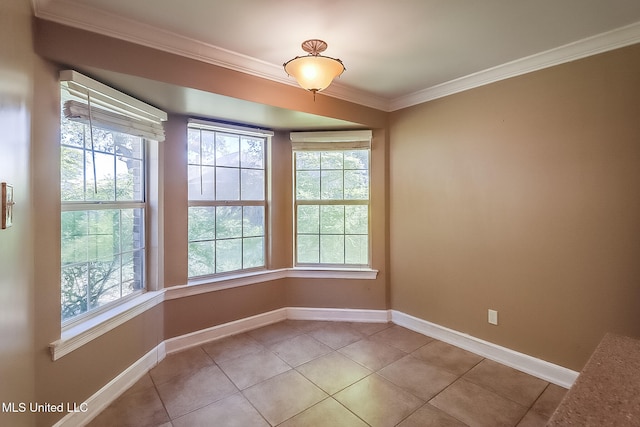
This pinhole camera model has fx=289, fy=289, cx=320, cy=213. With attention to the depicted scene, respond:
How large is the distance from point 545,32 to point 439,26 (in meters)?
0.74

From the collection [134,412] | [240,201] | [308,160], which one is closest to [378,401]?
[134,412]

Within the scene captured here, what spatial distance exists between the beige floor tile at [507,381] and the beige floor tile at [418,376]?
7.8 inches

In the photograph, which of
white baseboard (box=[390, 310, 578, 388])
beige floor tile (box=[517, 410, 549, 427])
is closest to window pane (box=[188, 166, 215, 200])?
white baseboard (box=[390, 310, 578, 388])

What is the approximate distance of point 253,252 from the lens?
3.23 m

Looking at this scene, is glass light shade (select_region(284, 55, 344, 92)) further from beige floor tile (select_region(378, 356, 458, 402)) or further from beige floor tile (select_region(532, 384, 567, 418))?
beige floor tile (select_region(532, 384, 567, 418))

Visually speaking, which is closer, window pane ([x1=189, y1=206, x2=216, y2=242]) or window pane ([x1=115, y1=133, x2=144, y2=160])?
window pane ([x1=115, y1=133, x2=144, y2=160])

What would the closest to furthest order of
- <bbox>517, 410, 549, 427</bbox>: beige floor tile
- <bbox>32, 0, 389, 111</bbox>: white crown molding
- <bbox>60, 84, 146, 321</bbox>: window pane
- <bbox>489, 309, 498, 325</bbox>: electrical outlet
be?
<bbox>32, 0, 389, 111</bbox>: white crown molding
<bbox>517, 410, 549, 427</bbox>: beige floor tile
<bbox>60, 84, 146, 321</bbox>: window pane
<bbox>489, 309, 498, 325</bbox>: electrical outlet

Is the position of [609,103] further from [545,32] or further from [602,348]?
[602,348]

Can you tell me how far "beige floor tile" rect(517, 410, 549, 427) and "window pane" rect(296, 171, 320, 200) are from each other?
8.26ft

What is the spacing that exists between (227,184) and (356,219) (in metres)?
1.49

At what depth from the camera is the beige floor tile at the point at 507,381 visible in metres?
2.04

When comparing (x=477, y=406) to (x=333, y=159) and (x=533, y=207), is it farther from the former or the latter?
(x=333, y=159)

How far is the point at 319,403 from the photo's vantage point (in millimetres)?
1964

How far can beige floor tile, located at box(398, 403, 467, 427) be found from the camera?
1.78 m
